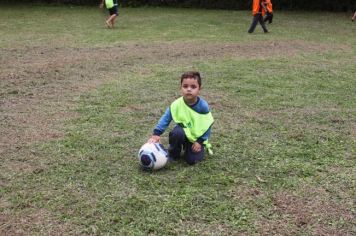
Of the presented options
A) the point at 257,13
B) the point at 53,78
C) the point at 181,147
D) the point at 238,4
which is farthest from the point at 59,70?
the point at 238,4

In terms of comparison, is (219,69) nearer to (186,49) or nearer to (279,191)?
(186,49)

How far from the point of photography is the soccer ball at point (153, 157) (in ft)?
12.4

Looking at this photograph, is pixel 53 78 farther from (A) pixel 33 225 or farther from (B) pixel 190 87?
(A) pixel 33 225

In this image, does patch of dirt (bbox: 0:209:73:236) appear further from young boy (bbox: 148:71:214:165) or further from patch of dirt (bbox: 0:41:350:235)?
→ young boy (bbox: 148:71:214:165)

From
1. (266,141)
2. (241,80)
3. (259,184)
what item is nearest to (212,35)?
(241,80)

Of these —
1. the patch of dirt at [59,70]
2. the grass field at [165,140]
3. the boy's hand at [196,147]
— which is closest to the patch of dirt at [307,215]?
the grass field at [165,140]

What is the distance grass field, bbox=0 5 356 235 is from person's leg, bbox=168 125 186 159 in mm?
116

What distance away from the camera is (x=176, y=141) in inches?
158

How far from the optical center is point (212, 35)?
11773 mm

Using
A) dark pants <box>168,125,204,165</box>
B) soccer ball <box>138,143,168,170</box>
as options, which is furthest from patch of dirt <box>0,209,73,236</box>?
dark pants <box>168,125,204,165</box>

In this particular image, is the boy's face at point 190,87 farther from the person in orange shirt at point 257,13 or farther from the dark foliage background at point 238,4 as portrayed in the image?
the dark foliage background at point 238,4

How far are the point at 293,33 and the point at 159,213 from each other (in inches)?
393

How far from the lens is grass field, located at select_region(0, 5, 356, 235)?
320 centimetres

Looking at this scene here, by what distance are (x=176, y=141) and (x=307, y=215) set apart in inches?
49.2
